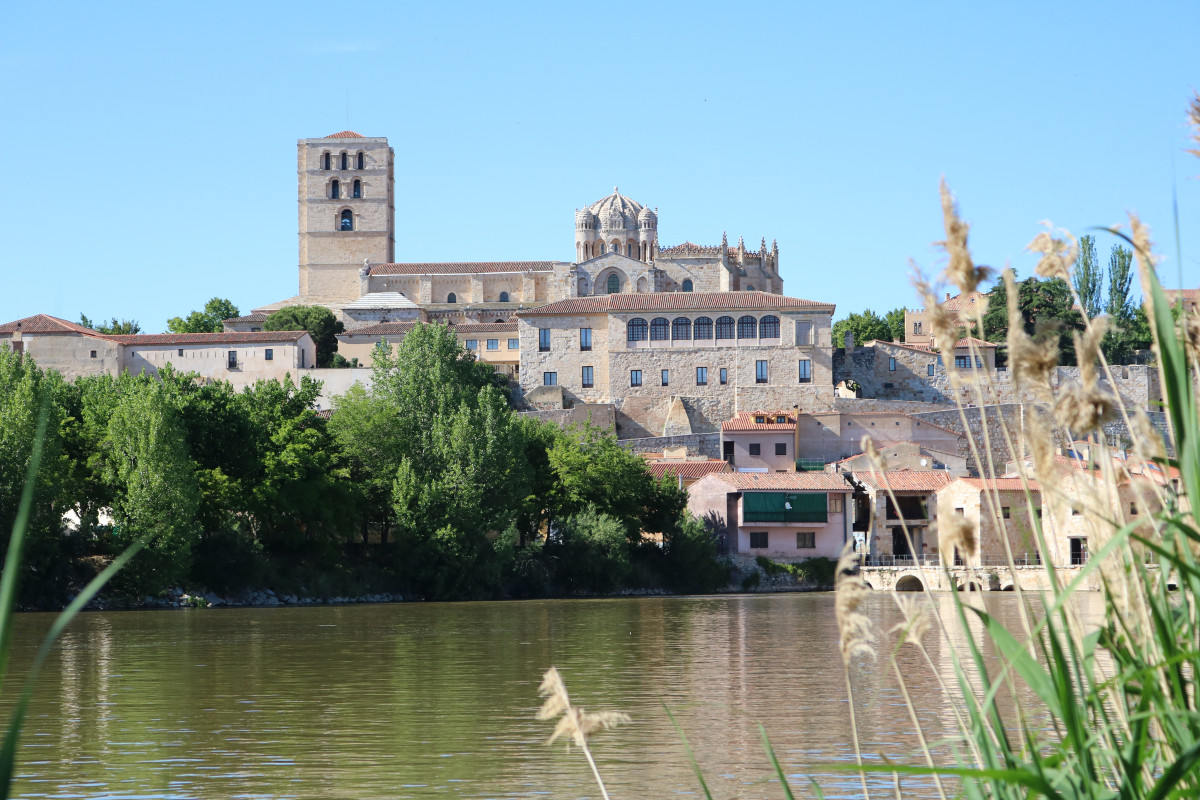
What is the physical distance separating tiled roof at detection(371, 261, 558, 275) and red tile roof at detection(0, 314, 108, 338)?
73.2 ft

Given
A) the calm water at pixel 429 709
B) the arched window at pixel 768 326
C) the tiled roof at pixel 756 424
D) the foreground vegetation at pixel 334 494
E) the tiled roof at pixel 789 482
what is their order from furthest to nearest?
the arched window at pixel 768 326, the tiled roof at pixel 756 424, the tiled roof at pixel 789 482, the foreground vegetation at pixel 334 494, the calm water at pixel 429 709

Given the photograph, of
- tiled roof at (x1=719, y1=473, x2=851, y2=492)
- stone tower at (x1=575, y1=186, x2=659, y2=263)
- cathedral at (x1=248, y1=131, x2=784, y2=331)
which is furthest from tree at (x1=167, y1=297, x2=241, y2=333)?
tiled roof at (x1=719, y1=473, x2=851, y2=492)

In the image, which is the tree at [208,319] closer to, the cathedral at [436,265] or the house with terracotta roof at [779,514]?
the cathedral at [436,265]

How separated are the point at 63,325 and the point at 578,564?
35823 mm

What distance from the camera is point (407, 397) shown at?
140 feet

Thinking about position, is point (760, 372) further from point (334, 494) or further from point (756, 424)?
point (334, 494)

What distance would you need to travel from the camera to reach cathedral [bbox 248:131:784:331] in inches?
3123

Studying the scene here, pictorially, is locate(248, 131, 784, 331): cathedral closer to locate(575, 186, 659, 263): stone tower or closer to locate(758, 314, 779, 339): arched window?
locate(575, 186, 659, 263): stone tower

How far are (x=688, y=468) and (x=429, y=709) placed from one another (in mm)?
36047

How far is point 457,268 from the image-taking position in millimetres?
86250

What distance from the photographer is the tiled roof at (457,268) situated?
85.1m

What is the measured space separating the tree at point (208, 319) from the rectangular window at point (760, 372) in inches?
1322

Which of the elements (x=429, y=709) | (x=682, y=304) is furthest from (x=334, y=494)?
(x=682, y=304)

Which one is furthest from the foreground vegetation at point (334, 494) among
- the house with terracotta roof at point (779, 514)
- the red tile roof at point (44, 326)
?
the red tile roof at point (44, 326)
